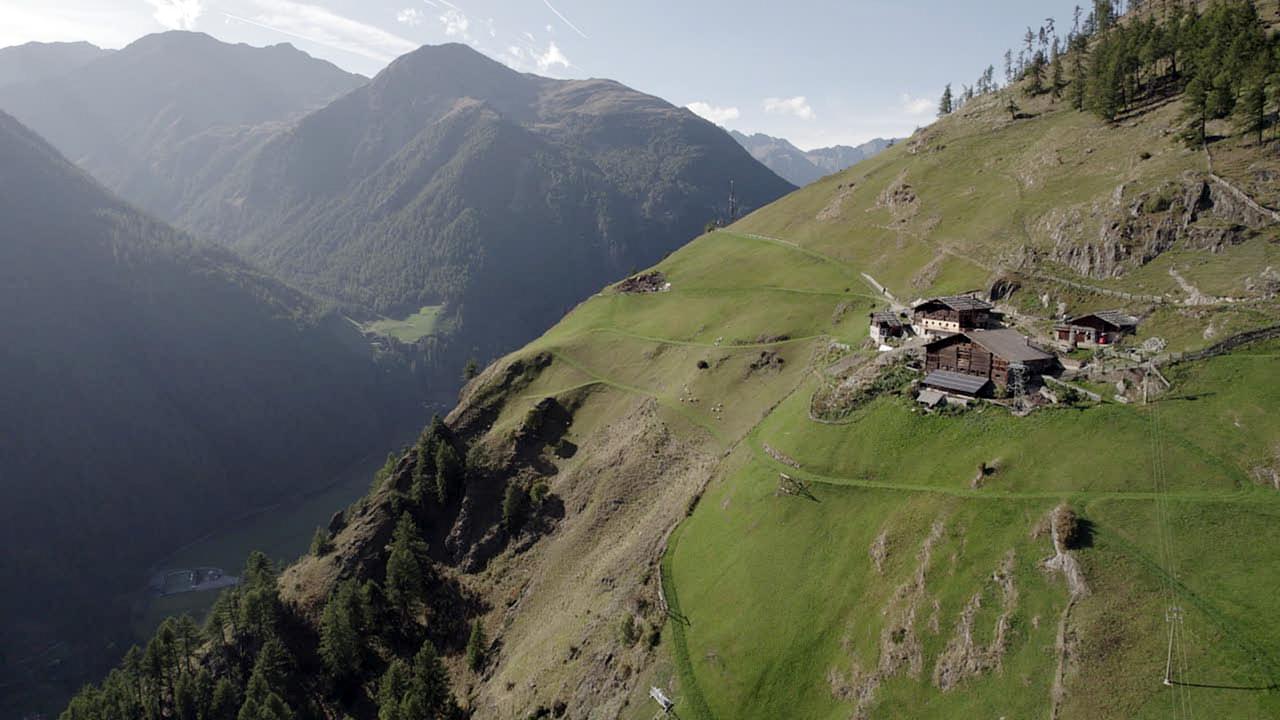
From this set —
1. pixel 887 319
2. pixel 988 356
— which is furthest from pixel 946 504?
pixel 887 319

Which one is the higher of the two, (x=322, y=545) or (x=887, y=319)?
(x=887, y=319)

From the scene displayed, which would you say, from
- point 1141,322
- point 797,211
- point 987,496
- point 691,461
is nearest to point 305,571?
point 691,461

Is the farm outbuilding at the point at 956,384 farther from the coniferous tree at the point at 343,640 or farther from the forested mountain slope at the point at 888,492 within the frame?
the coniferous tree at the point at 343,640

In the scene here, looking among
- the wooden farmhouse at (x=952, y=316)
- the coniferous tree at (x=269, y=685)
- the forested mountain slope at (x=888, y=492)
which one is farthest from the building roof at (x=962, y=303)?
the coniferous tree at (x=269, y=685)

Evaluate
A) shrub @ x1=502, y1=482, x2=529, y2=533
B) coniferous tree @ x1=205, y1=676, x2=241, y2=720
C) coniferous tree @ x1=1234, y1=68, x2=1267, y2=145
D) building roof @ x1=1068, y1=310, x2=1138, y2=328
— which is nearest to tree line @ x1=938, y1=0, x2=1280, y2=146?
coniferous tree @ x1=1234, y1=68, x2=1267, y2=145

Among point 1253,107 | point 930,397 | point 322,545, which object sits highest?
point 1253,107

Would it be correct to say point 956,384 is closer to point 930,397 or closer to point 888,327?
point 930,397

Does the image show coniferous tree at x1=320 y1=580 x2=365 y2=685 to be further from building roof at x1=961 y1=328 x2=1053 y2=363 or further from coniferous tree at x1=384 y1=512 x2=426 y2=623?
building roof at x1=961 y1=328 x2=1053 y2=363
